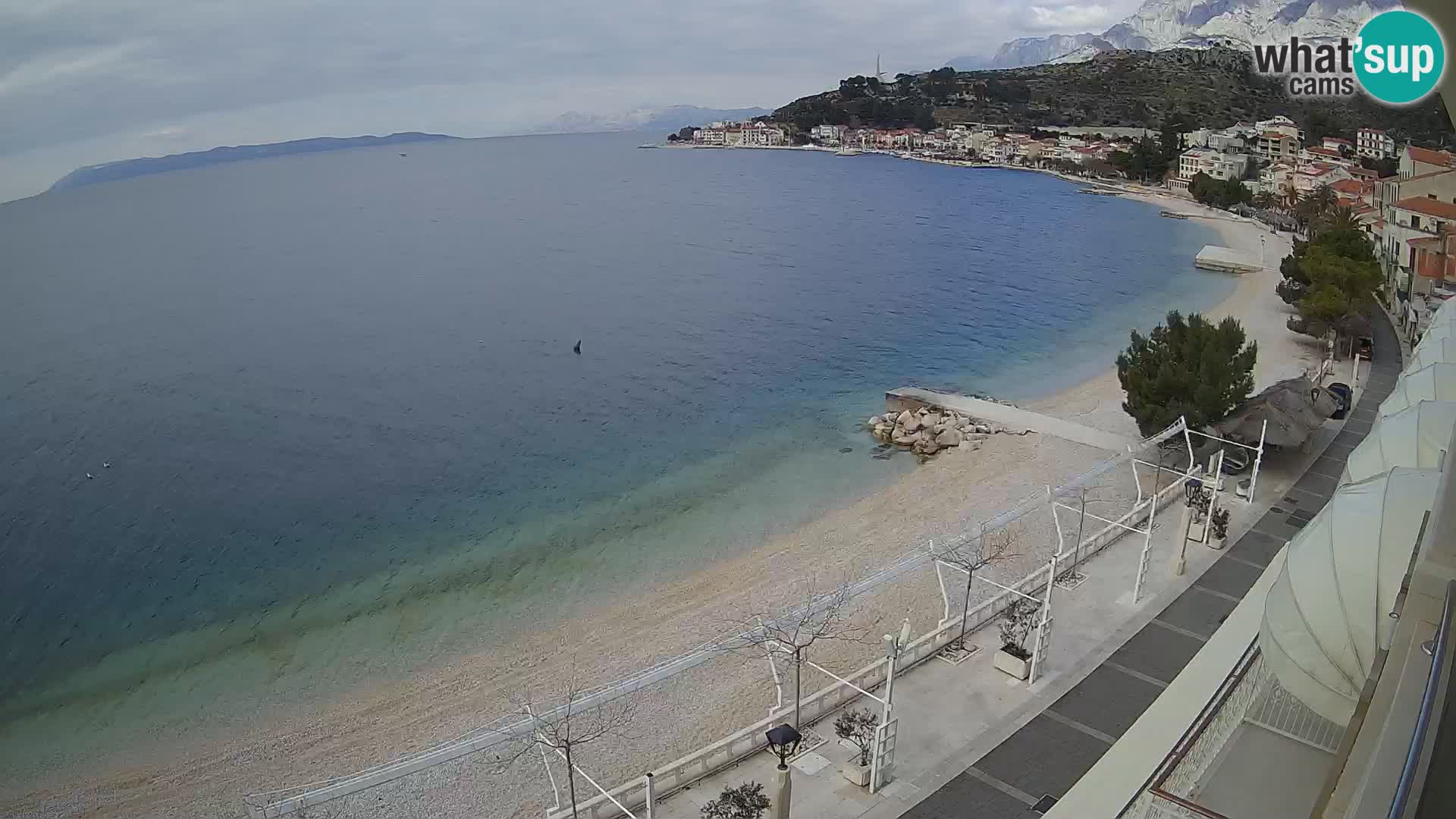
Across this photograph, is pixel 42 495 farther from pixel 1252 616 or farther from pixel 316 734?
pixel 1252 616

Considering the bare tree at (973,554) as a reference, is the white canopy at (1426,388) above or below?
above

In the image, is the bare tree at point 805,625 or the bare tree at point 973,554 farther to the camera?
the bare tree at point 973,554

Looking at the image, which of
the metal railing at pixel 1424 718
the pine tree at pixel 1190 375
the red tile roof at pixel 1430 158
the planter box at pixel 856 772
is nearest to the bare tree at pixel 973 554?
the planter box at pixel 856 772

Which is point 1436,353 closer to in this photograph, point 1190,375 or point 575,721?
point 1190,375

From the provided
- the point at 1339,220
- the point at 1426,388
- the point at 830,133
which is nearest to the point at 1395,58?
the point at 1426,388

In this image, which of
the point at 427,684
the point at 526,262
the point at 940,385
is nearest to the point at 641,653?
the point at 427,684

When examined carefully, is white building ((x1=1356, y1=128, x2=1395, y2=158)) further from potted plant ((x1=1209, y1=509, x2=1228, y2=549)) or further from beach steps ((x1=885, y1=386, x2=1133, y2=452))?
potted plant ((x1=1209, y1=509, x2=1228, y2=549))

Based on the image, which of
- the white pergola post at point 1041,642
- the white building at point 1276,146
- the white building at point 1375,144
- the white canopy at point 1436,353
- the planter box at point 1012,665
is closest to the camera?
the white pergola post at point 1041,642

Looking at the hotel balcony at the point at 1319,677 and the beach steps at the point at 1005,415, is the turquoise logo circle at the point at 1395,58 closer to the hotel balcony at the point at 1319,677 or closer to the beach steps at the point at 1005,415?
the hotel balcony at the point at 1319,677
